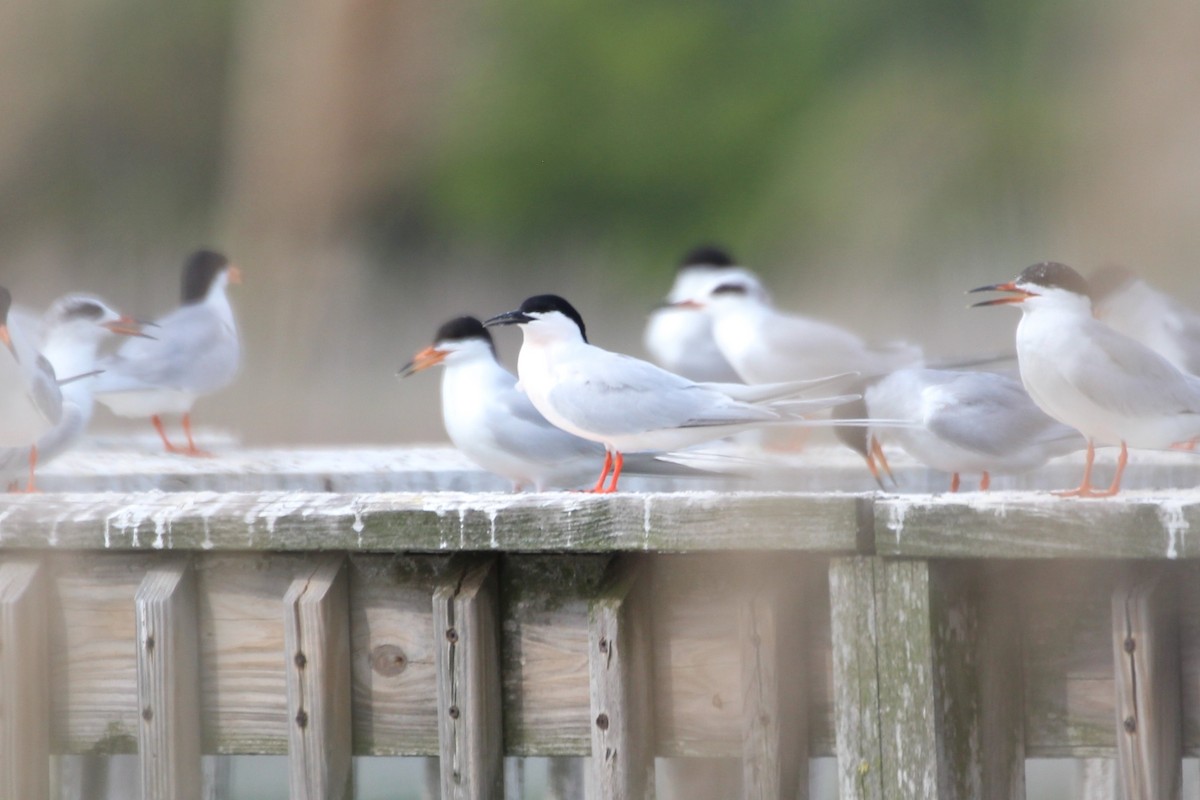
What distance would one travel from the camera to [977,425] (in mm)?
2223

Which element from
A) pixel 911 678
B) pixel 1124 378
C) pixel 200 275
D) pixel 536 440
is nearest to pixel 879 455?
pixel 536 440

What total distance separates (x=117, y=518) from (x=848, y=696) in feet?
2.54

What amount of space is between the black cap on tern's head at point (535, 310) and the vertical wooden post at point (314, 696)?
2.03 ft

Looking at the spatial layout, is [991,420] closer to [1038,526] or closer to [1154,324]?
[1154,324]

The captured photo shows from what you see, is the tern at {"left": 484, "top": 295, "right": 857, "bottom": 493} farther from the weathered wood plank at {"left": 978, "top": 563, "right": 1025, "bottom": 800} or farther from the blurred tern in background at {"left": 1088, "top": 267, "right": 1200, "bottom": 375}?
the blurred tern in background at {"left": 1088, "top": 267, "right": 1200, "bottom": 375}

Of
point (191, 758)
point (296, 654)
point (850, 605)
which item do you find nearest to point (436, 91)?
point (850, 605)

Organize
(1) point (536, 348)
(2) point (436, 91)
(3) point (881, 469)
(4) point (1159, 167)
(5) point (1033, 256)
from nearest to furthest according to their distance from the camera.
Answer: (4) point (1159, 167) → (5) point (1033, 256) → (2) point (436, 91) → (1) point (536, 348) → (3) point (881, 469)

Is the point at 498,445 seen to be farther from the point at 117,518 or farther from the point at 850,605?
the point at 850,605

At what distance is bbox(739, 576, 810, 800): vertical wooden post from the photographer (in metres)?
1.25

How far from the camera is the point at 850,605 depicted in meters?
1.24

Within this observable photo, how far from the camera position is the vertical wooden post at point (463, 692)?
1336 millimetres

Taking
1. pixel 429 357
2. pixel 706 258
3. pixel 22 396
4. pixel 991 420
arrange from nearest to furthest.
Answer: pixel 22 396 → pixel 991 420 → pixel 429 357 → pixel 706 258

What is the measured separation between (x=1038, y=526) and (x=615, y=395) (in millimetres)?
812

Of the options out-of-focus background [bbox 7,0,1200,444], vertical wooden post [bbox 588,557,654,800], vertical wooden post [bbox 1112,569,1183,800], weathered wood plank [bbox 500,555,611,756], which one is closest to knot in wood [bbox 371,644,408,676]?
weathered wood plank [bbox 500,555,611,756]
